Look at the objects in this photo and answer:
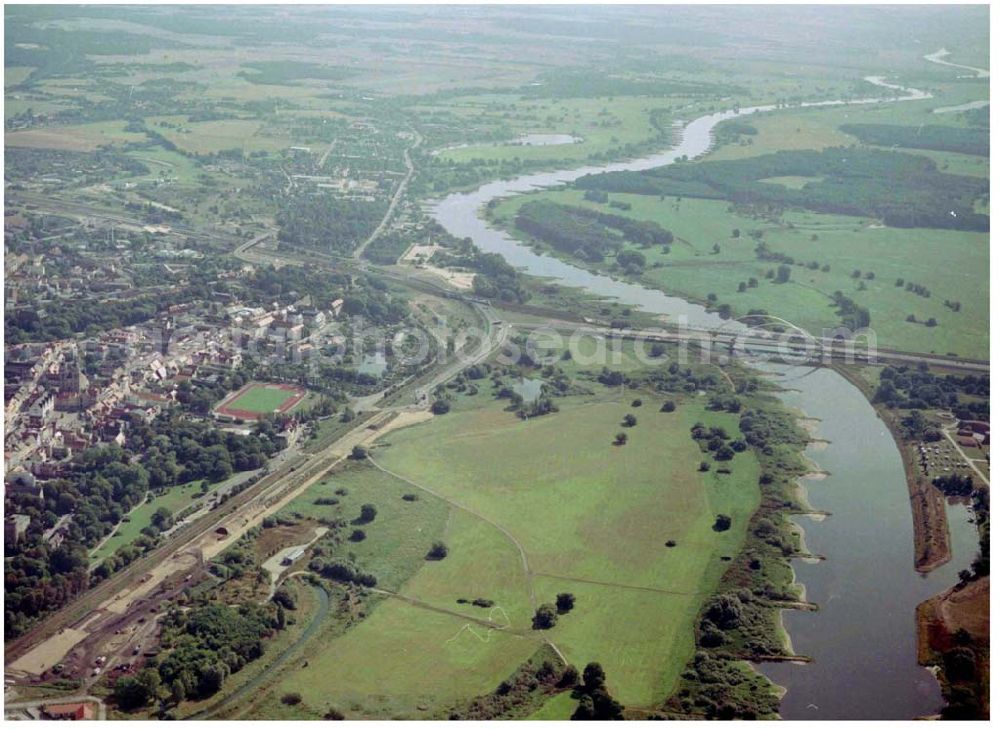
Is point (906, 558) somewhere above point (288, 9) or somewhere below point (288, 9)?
below

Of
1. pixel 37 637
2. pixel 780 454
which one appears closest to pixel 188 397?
pixel 37 637

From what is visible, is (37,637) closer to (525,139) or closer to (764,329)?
(764,329)

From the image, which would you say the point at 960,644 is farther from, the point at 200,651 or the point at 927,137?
the point at 927,137

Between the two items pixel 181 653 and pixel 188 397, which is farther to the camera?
pixel 188 397

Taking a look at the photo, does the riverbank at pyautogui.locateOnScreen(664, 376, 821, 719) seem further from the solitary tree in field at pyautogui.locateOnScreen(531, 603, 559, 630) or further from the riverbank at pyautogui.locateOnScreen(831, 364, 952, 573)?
the solitary tree in field at pyautogui.locateOnScreen(531, 603, 559, 630)

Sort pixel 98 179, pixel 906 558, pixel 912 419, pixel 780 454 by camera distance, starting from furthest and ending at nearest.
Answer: pixel 98 179, pixel 912 419, pixel 780 454, pixel 906 558

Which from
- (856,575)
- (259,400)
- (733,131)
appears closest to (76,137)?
(733,131)
